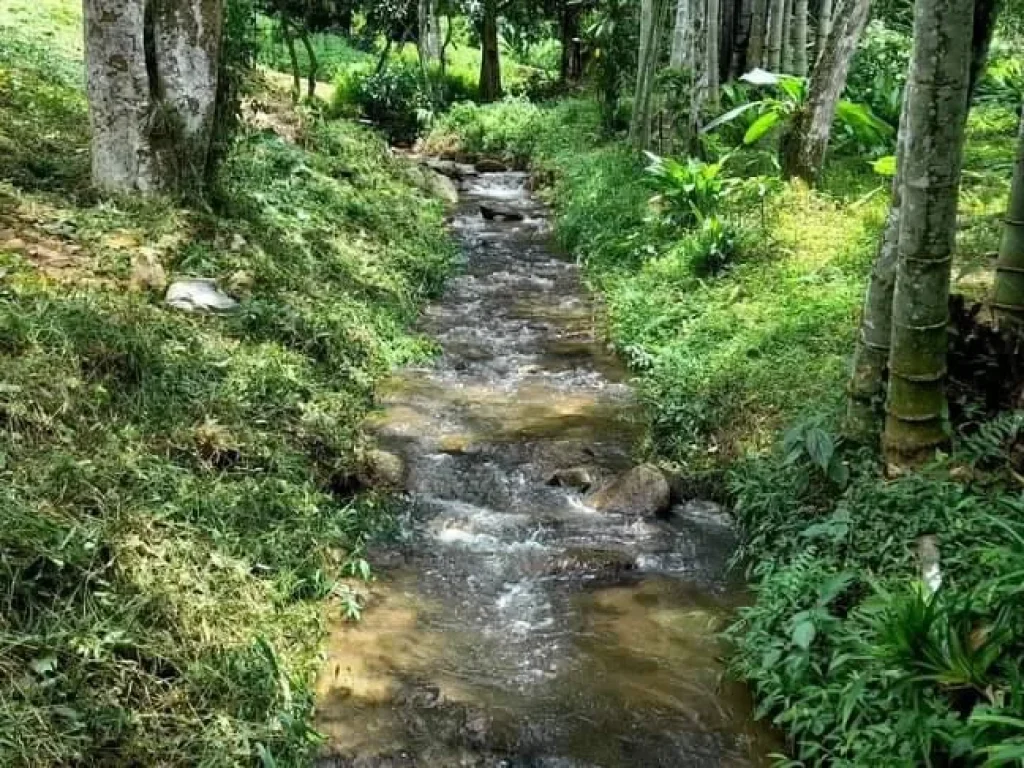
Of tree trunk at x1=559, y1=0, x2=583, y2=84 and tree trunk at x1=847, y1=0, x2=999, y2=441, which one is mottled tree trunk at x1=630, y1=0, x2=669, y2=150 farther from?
tree trunk at x1=559, y1=0, x2=583, y2=84

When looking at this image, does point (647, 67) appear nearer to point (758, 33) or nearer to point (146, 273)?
point (758, 33)

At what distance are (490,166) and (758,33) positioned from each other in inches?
270

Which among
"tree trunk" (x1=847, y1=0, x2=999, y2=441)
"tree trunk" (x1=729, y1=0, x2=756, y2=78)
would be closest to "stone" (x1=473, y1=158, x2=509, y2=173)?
"tree trunk" (x1=729, y1=0, x2=756, y2=78)

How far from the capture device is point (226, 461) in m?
5.39

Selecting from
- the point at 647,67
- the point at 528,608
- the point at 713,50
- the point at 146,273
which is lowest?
the point at 528,608

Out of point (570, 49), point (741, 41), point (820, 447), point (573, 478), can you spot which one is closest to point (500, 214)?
point (741, 41)

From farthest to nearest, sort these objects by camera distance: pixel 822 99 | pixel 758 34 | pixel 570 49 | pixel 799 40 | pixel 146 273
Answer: pixel 570 49, pixel 758 34, pixel 799 40, pixel 822 99, pixel 146 273

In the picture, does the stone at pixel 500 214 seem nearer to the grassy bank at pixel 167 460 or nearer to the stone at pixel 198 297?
the grassy bank at pixel 167 460

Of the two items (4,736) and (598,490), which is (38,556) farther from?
(598,490)

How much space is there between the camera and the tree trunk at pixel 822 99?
9086mm

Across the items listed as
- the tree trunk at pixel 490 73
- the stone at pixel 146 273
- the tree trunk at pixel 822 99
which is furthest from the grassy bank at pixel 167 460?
the tree trunk at pixel 490 73

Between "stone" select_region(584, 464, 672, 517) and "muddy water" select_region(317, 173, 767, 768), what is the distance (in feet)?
0.33

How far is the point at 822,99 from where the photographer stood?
980 centimetres

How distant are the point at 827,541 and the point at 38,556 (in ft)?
11.0
